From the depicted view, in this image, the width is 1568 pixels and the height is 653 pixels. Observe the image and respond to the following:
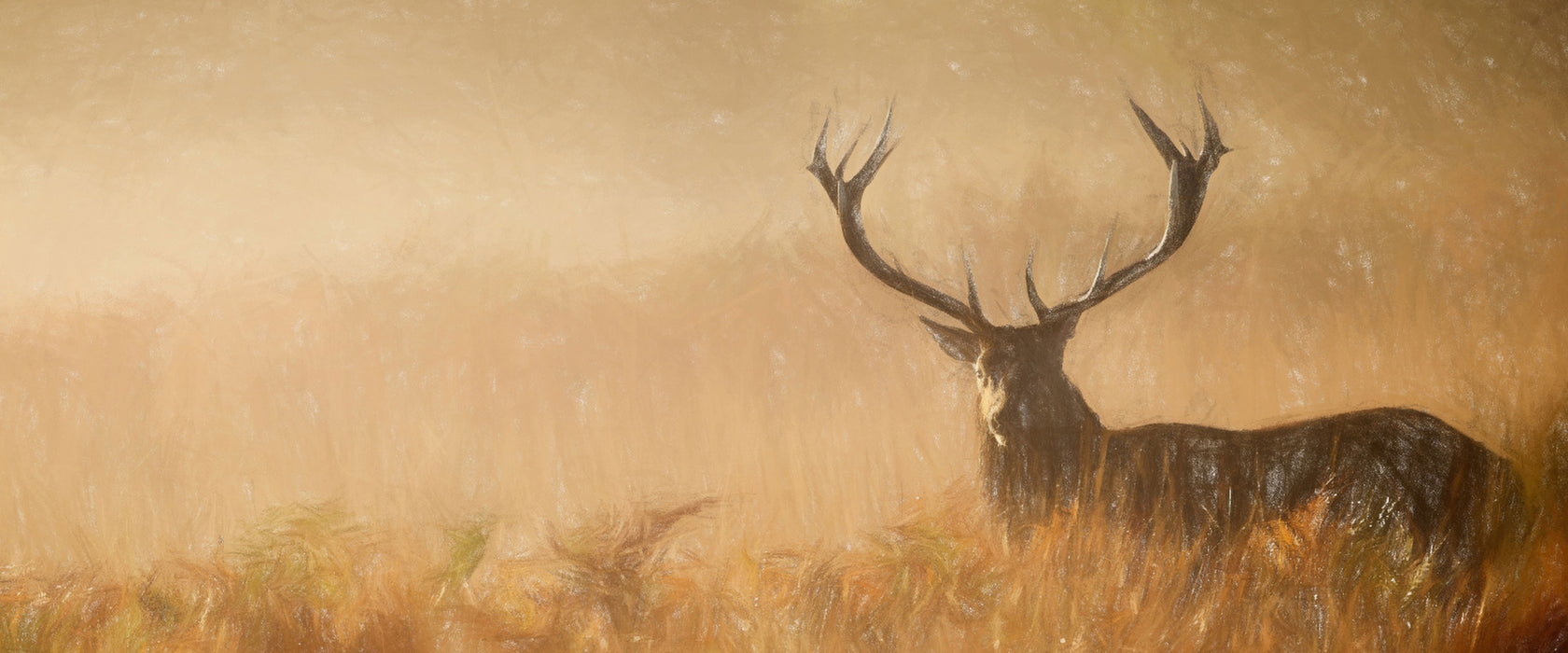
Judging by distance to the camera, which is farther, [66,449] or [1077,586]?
[66,449]

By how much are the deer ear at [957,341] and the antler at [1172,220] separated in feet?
0.45

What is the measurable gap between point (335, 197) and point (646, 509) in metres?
0.93

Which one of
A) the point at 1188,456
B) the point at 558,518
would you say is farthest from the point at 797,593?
the point at 1188,456

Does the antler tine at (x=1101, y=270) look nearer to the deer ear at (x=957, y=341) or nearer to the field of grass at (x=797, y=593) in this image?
the deer ear at (x=957, y=341)

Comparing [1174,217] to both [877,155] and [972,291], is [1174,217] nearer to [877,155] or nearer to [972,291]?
[972,291]

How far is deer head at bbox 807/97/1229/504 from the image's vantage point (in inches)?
78.9

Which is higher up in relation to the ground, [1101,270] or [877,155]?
[877,155]

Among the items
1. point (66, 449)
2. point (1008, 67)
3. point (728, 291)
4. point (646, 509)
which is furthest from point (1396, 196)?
point (66, 449)

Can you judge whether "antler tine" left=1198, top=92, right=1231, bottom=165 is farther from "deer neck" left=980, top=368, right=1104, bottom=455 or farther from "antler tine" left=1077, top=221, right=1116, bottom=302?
"deer neck" left=980, top=368, right=1104, bottom=455

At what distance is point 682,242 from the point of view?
6.95 ft

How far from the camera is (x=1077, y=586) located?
2027 mm

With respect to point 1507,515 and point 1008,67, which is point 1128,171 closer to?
point 1008,67

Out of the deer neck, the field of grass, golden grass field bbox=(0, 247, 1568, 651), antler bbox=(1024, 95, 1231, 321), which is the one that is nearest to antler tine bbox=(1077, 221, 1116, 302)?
antler bbox=(1024, 95, 1231, 321)

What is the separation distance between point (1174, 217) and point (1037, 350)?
38 centimetres
